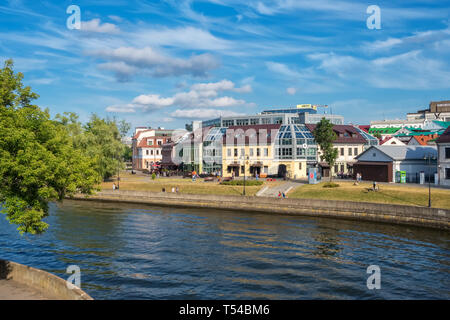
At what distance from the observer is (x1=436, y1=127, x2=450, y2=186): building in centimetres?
5394

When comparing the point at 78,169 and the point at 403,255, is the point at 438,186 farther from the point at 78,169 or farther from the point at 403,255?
the point at 78,169

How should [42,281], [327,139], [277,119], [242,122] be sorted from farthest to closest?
1. [242,122]
2. [277,119]
3. [327,139]
4. [42,281]

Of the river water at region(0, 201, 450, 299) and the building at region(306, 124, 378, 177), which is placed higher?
the building at region(306, 124, 378, 177)

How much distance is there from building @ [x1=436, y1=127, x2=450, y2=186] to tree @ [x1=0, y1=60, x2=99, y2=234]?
49.8m

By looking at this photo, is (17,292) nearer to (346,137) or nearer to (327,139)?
(327,139)

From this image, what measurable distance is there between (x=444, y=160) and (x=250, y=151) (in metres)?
34.5

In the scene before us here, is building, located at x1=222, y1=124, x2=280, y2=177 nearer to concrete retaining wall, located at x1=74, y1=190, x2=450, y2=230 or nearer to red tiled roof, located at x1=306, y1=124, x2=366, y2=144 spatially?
red tiled roof, located at x1=306, y1=124, x2=366, y2=144

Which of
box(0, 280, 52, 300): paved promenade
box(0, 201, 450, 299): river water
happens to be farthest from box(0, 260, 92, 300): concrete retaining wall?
box(0, 201, 450, 299): river water

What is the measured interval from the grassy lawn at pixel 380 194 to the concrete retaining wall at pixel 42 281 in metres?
40.5

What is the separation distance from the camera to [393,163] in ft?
198

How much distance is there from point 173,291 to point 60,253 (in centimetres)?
1314

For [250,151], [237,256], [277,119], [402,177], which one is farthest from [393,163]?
[237,256]

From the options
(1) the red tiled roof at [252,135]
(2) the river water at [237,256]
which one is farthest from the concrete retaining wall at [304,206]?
(1) the red tiled roof at [252,135]
